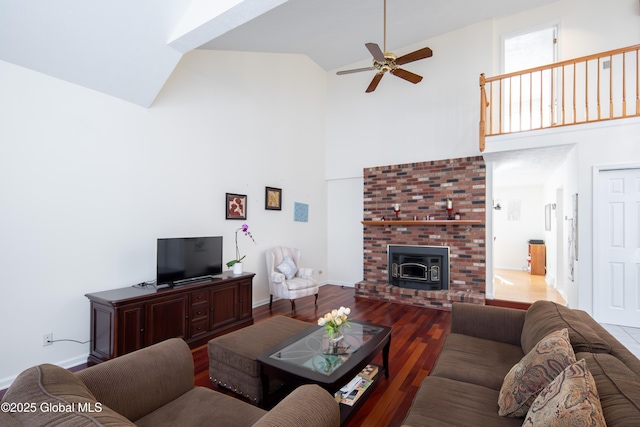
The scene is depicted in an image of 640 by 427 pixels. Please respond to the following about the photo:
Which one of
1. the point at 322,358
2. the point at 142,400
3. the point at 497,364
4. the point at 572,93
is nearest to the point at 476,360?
the point at 497,364

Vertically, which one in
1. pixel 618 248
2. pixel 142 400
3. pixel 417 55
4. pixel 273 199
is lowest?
pixel 142 400

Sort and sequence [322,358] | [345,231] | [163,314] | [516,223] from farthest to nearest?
[516,223] < [345,231] < [163,314] < [322,358]

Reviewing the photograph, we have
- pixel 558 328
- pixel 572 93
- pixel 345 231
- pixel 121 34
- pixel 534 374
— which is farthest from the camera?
pixel 345 231

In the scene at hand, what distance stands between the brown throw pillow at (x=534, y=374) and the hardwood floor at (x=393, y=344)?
907mm

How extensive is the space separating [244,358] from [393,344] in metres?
1.84

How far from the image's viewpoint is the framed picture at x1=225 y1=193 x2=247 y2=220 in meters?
4.37

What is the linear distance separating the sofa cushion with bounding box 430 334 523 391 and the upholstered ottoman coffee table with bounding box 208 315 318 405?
1216 mm

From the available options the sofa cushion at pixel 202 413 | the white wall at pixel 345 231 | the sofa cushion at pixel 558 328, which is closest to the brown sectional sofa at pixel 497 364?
the sofa cushion at pixel 558 328

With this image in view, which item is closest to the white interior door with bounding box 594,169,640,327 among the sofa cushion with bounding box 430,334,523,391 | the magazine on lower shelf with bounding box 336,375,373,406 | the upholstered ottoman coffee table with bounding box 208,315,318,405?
the sofa cushion with bounding box 430,334,523,391

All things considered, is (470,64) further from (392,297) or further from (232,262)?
(232,262)

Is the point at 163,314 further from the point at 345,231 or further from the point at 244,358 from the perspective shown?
the point at 345,231

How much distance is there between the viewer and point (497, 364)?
1952mm

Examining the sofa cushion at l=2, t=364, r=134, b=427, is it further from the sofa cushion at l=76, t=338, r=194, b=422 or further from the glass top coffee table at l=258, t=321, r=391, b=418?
the glass top coffee table at l=258, t=321, r=391, b=418

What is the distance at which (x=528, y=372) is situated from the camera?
1.39 metres
